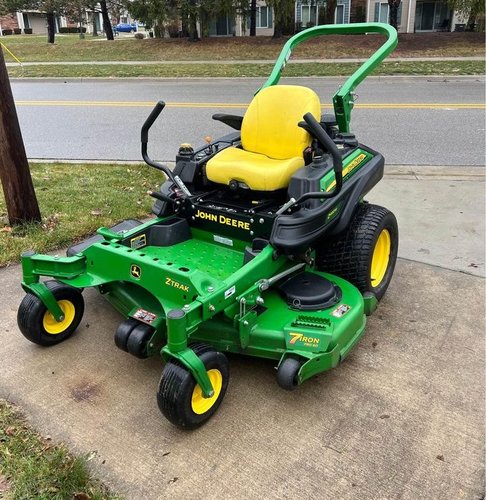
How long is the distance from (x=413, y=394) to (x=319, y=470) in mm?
718

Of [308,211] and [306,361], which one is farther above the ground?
[308,211]

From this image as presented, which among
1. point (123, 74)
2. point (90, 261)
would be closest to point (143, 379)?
point (90, 261)

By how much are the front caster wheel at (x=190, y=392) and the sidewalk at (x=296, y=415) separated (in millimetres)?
97

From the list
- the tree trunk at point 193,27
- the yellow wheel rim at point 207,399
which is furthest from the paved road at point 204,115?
the tree trunk at point 193,27

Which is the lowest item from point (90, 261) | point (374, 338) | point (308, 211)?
point (374, 338)

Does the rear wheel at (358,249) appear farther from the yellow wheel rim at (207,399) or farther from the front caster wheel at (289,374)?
the yellow wheel rim at (207,399)

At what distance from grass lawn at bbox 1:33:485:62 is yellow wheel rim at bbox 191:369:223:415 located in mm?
16796

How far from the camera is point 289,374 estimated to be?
2447mm

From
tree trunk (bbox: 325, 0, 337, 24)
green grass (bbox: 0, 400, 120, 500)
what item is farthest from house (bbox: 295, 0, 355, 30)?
green grass (bbox: 0, 400, 120, 500)

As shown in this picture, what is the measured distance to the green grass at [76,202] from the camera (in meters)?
4.31

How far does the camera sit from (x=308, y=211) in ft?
9.64

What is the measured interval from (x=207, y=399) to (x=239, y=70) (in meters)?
14.3

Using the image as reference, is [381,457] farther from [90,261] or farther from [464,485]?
[90,261]

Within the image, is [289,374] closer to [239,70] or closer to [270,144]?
[270,144]
